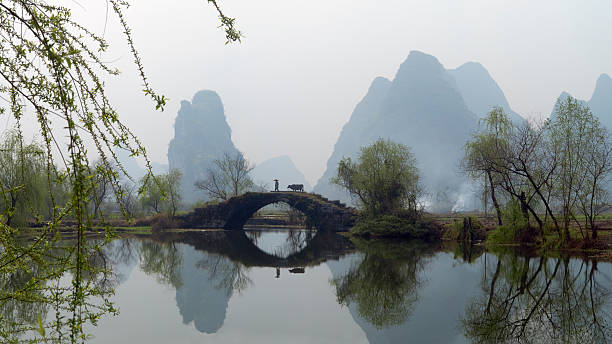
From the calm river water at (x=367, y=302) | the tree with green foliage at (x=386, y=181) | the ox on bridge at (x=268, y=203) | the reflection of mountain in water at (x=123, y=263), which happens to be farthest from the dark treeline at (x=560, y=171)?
the ox on bridge at (x=268, y=203)

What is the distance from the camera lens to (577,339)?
684 centimetres

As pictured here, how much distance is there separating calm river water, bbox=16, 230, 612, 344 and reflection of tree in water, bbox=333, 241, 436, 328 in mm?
31

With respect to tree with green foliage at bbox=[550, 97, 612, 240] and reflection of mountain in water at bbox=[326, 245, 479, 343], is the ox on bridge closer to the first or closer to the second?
tree with green foliage at bbox=[550, 97, 612, 240]

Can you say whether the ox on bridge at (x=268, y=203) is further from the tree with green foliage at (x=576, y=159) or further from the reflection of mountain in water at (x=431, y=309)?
the reflection of mountain in water at (x=431, y=309)

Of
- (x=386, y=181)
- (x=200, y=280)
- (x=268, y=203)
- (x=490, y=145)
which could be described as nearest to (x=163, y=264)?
(x=200, y=280)

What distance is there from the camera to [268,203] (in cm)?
4747

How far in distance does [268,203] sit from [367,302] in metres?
37.8

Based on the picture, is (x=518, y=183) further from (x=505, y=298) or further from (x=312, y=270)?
(x=505, y=298)

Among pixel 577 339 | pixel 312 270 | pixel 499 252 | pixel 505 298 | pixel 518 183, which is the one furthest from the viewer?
pixel 518 183

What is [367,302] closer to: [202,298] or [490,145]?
[202,298]

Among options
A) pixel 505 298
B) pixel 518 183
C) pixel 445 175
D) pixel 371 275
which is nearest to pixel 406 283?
pixel 371 275

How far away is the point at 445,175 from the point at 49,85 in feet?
631

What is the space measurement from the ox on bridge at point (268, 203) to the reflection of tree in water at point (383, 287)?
76.3 feet

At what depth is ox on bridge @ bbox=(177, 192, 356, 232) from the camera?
41.8 metres
